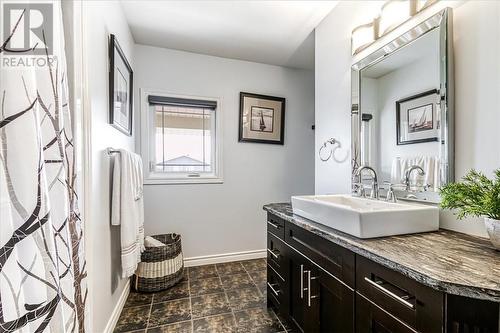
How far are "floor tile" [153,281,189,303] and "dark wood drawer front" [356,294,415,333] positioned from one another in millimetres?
1626

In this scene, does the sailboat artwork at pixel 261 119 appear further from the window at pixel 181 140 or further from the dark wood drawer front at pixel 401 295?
the dark wood drawer front at pixel 401 295

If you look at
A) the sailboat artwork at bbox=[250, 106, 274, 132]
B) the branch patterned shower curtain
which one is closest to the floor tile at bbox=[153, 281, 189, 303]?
the branch patterned shower curtain

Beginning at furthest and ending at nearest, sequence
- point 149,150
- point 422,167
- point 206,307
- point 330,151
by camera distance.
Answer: point 149,150
point 330,151
point 206,307
point 422,167

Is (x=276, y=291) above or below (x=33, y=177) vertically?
below

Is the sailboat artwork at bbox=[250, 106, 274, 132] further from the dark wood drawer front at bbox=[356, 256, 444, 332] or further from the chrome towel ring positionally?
the dark wood drawer front at bbox=[356, 256, 444, 332]

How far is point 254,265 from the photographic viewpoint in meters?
2.80

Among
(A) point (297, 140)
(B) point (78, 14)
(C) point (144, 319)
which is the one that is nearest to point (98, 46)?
(B) point (78, 14)

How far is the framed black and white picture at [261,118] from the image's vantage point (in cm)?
294

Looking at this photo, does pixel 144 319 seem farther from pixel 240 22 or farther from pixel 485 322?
pixel 240 22

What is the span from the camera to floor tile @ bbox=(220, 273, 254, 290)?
2.30 meters

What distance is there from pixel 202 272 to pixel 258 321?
3.32 ft

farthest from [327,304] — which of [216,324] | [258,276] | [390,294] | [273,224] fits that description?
[258,276]

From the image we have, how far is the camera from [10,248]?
613mm

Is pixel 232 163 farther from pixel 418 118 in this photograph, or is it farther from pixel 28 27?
pixel 28 27
